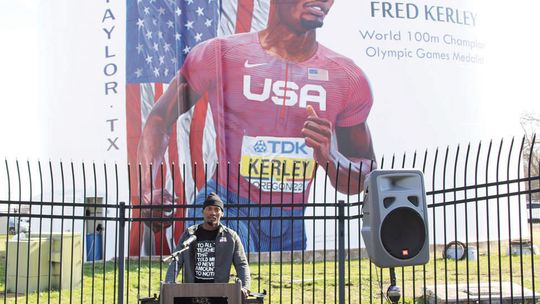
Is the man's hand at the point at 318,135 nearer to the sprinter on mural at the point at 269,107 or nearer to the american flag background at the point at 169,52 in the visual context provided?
the sprinter on mural at the point at 269,107

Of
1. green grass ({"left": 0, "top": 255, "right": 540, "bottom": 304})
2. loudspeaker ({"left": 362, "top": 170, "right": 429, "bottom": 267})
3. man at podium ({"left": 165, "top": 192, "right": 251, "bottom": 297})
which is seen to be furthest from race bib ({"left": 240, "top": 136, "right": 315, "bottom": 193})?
loudspeaker ({"left": 362, "top": 170, "right": 429, "bottom": 267})

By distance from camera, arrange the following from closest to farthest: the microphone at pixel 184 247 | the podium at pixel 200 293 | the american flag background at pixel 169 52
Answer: the podium at pixel 200 293
the microphone at pixel 184 247
the american flag background at pixel 169 52

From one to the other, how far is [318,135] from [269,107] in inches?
53.6

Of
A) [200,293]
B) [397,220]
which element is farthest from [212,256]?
[397,220]

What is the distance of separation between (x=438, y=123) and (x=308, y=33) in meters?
4.24

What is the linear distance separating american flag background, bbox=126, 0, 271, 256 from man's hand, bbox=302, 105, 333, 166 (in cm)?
250

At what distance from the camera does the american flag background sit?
49.5 feet

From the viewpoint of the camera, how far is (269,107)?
15.0 metres

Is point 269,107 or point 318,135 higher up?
point 269,107

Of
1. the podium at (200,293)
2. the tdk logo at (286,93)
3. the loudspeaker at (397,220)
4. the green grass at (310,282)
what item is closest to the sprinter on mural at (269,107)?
the tdk logo at (286,93)

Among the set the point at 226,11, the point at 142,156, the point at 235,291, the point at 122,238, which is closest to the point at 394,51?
the point at 226,11

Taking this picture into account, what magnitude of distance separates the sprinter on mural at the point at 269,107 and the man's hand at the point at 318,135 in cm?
2

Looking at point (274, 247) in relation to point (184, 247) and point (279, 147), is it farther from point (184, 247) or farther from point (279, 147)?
point (184, 247)

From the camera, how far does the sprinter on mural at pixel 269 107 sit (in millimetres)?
14977
